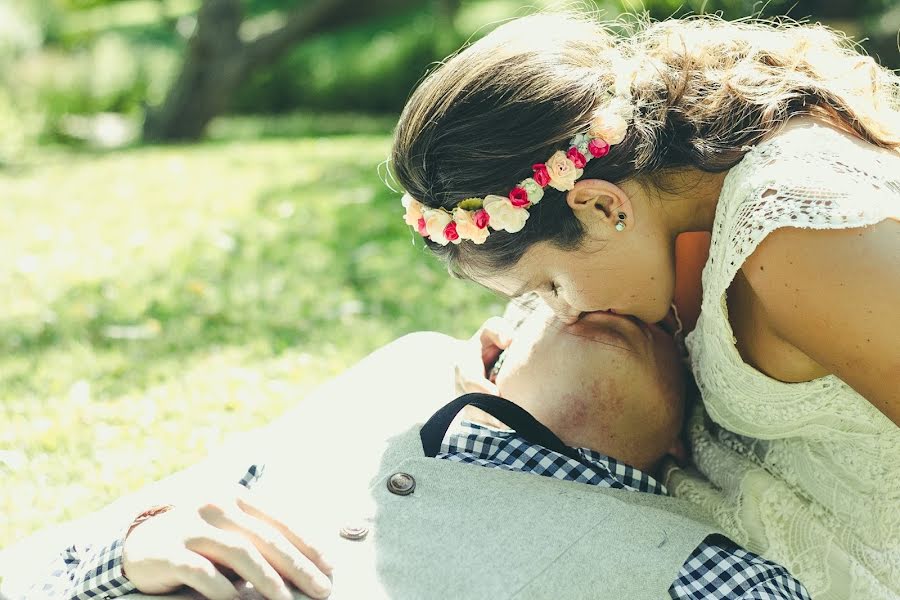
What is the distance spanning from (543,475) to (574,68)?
934mm

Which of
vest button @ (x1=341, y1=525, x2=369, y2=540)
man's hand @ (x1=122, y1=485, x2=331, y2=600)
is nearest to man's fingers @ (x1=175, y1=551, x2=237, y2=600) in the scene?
man's hand @ (x1=122, y1=485, x2=331, y2=600)

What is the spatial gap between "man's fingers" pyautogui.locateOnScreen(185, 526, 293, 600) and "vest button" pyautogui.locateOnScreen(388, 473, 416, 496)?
1.06 feet

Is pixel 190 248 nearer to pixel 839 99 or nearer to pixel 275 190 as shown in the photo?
pixel 275 190

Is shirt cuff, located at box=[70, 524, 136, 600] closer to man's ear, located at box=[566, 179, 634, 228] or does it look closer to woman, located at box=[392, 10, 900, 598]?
woman, located at box=[392, 10, 900, 598]

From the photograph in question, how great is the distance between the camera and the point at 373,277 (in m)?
5.02

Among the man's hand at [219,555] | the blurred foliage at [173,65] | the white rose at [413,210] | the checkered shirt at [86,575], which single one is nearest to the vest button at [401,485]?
the man's hand at [219,555]

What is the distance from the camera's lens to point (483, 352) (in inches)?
→ 111

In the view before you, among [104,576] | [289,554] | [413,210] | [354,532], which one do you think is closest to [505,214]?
[413,210]

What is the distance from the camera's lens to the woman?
6.82 ft

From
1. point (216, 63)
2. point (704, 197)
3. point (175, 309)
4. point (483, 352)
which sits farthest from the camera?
point (216, 63)

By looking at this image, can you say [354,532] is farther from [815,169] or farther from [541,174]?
[815,169]

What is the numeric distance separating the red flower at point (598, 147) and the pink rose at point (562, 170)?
52 millimetres

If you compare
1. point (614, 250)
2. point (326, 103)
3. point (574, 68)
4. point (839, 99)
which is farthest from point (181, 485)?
point (326, 103)

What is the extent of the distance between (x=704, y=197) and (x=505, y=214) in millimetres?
483
